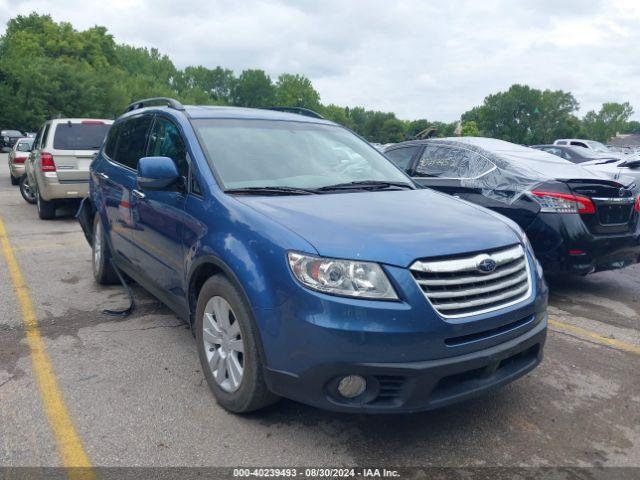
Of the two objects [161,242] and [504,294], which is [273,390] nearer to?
[504,294]

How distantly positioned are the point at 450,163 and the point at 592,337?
2639 mm

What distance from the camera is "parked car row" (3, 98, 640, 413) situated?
2.60 metres

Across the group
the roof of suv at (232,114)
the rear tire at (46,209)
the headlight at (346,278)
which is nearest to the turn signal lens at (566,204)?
the roof of suv at (232,114)

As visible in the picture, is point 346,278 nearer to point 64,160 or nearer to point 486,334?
point 486,334

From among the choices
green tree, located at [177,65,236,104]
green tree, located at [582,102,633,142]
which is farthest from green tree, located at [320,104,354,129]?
green tree, located at [582,102,633,142]

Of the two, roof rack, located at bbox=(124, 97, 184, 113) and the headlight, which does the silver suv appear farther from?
the headlight

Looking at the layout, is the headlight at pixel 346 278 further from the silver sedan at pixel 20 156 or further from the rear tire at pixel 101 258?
the silver sedan at pixel 20 156

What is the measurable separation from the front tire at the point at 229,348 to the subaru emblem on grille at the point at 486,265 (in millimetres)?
1155

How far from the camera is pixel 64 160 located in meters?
9.71

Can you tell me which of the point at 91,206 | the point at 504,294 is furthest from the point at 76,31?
the point at 504,294

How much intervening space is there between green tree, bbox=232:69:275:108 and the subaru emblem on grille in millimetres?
118869

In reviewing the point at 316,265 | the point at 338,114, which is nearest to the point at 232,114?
the point at 316,265

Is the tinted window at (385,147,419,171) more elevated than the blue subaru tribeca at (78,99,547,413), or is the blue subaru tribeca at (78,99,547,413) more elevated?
the tinted window at (385,147,419,171)

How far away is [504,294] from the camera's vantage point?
9.54 feet
